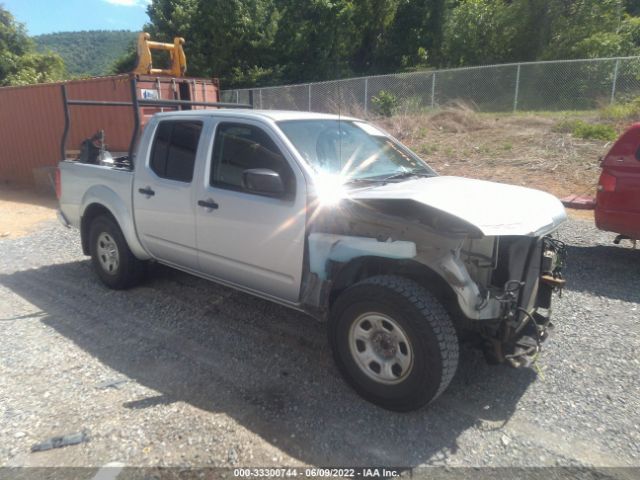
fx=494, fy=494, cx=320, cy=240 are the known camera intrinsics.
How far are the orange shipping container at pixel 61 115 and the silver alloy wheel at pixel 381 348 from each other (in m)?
8.59

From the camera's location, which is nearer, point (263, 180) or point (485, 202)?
point (485, 202)

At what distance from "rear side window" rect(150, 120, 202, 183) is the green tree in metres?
30.6

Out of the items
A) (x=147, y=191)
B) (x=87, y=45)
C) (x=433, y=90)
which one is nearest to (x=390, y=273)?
(x=147, y=191)

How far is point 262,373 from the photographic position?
368 centimetres

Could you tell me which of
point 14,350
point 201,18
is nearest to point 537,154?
point 14,350

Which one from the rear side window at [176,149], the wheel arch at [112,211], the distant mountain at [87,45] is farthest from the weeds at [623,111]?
the distant mountain at [87,45]

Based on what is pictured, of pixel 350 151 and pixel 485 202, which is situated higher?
pixel 350 151

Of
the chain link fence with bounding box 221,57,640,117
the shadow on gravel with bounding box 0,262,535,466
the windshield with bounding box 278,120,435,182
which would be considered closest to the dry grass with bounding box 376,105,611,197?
the chain link fence with bounding box 221,57,640,117

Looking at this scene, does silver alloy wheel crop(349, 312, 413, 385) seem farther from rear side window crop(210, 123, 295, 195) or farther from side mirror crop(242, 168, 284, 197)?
rear side window crop(210, 123, 295, 195)

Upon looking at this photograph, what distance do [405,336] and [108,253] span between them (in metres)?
3.65

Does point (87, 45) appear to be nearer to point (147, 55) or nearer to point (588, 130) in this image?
point (147, 55)

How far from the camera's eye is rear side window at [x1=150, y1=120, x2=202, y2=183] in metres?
4.36

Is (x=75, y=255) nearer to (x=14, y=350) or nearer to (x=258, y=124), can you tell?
(x=14, y=350)

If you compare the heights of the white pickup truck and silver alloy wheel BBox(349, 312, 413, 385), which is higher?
the white pickup truck
